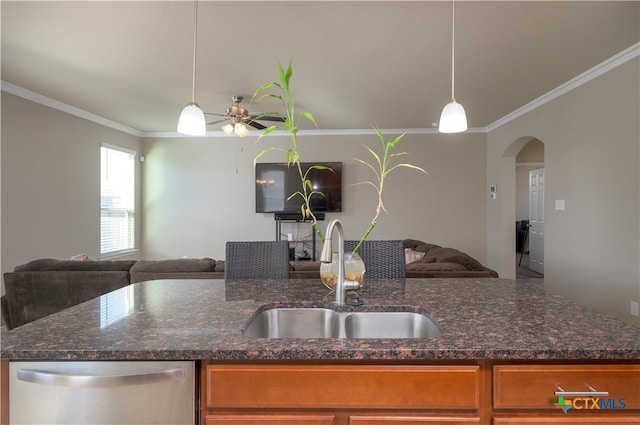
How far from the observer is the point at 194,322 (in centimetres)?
107

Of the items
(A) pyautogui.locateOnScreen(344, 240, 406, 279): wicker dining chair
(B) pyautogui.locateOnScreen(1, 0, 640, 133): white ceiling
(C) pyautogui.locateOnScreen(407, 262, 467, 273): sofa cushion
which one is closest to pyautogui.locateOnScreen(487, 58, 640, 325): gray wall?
(B) pyautogui.locateOnScreen(1, 0, 640, 133): white ceiling

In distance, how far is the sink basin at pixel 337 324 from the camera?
4.15ft

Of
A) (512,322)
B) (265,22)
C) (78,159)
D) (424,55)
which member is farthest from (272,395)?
(78,159)

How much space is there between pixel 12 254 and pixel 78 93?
189 cm

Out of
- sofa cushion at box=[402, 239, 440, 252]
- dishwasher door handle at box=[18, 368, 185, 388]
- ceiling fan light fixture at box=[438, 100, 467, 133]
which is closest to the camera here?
dishwasher door handle at box=[18, 368, 185, 388]

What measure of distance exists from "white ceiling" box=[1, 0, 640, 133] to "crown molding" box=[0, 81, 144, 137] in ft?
0.34

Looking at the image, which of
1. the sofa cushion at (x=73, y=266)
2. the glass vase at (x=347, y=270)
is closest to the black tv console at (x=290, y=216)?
the sofa cushion at (x=73, y=266)

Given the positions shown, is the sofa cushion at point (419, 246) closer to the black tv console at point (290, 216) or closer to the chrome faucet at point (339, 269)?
the black tv console at point (290, 216)

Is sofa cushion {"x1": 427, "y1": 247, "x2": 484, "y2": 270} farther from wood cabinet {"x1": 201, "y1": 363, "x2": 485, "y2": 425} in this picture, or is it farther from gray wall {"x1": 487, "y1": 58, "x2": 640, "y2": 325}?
wood cabinet {"x1": 201, "y1": 363, "x2": 485, "y2": 425}

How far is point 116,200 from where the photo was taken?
212 inches

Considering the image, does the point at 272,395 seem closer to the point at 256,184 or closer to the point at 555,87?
the point at 555,87

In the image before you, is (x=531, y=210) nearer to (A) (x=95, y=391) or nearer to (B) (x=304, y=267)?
(B) (x=304, y=267)

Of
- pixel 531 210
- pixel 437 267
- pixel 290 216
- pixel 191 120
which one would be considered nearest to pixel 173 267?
pixel 191 120

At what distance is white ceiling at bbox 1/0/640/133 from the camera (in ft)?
7.47
